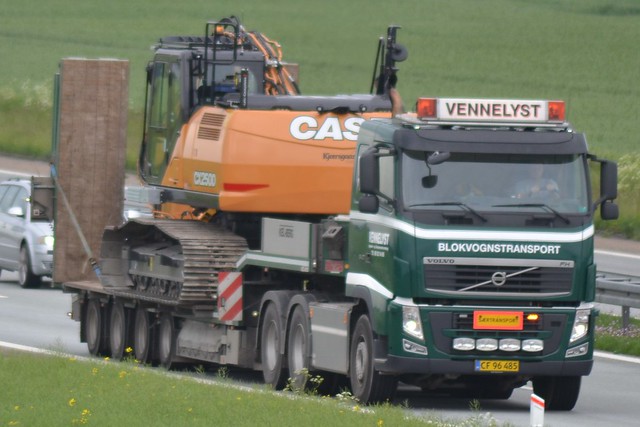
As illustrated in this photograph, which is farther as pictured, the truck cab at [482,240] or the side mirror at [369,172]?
the side mirror at [369,172]

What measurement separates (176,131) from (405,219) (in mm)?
6364

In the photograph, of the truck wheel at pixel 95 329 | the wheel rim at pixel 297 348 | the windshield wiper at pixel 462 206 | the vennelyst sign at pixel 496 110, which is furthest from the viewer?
the truck wheel at pixel 95 329

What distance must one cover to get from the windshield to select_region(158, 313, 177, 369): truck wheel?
562 cm

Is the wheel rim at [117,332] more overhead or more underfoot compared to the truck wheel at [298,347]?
more underfoot

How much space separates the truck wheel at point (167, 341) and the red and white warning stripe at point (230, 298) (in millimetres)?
1617

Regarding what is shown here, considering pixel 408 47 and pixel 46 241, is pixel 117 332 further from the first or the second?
pixel 408 47

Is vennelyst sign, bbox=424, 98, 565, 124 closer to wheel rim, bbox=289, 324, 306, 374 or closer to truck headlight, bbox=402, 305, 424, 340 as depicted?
truck headlight, bbox=402, 305, 424, 340

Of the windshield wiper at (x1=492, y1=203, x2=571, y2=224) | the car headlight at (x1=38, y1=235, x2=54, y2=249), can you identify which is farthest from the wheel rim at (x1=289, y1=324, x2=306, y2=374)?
the car headlight at (x1=38, y1=235, x2=54, y2=249)

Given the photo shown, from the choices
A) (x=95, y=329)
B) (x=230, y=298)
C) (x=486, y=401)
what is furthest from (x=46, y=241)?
(x=486, y=401)

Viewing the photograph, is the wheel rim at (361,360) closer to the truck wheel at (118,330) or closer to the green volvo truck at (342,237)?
the green volvo truck at (342,237)

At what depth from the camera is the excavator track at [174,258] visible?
2000cm

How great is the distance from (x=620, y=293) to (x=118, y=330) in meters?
6.36

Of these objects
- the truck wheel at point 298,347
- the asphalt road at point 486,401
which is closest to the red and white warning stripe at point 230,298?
the truck wheel at point 298,347

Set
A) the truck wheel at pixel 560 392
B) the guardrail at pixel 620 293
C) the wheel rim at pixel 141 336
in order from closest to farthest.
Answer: the truck wheel at pixel 560 392 < the wheel rim at pixel 141 336 < the guardrail at pixel 620 293
